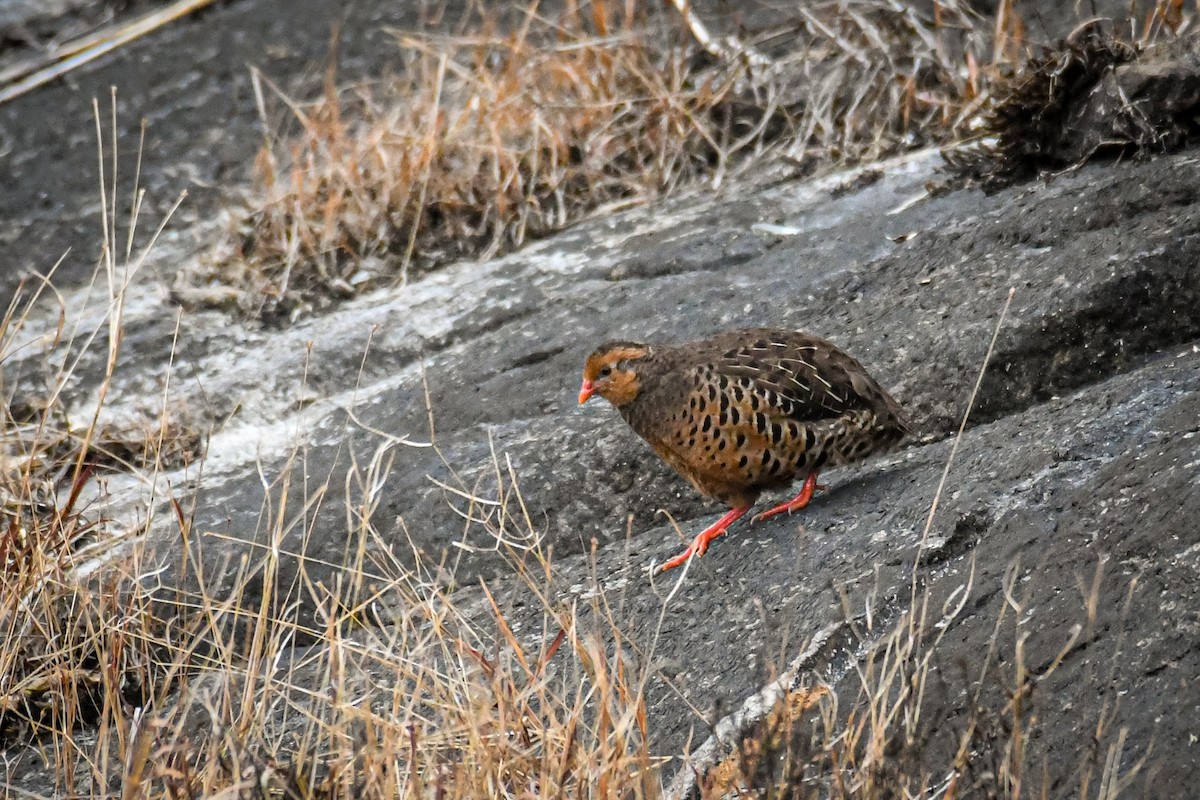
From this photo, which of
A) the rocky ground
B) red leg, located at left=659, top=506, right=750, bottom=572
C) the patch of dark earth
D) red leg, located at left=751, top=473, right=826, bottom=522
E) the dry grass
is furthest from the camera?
the patch of dark earth

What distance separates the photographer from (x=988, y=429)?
14.3ft

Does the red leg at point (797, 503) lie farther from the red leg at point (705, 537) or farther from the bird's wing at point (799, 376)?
the bird's wing at point (799, 376)

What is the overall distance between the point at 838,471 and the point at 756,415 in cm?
67

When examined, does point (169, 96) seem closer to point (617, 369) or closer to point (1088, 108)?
point (617, 369)

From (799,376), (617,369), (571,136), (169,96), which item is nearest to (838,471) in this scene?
(799,376)

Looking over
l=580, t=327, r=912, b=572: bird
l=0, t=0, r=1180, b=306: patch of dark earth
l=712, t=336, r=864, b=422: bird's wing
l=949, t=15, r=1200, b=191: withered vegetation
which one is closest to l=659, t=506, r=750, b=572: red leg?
l=580, t=327, r=912, b=572: bird

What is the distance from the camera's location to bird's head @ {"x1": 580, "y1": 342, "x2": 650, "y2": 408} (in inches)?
180

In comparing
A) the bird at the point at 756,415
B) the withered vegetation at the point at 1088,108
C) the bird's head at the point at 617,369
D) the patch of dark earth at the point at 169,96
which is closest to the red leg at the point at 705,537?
the bird at the point at 756,415

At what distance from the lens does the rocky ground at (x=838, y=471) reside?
10.7 ft

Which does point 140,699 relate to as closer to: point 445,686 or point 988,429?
point 445,686

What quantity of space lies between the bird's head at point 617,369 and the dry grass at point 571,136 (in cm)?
232

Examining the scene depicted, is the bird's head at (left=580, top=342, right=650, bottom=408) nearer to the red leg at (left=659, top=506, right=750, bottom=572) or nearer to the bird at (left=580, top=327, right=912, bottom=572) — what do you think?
the bird at (left=580, top=327, right=912, bottom=572)

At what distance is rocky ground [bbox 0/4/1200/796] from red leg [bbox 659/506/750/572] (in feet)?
0.16

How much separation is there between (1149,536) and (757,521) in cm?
134
